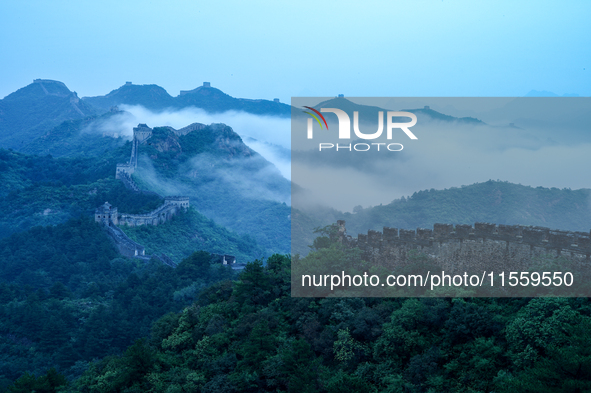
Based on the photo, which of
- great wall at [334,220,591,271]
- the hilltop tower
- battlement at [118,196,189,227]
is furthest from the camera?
battlement at [118,196,189,227]

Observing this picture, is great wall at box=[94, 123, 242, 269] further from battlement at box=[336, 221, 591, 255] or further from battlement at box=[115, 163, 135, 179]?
battlement at box=[336, 221, 591, 255]

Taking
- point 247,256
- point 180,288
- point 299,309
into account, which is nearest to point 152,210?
point 247,256

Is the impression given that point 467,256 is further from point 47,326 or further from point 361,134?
point 47,326

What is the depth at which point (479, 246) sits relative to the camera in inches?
629

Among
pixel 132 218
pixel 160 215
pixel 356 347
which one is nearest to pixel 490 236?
pixel 356 347

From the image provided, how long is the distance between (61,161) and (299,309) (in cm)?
9233

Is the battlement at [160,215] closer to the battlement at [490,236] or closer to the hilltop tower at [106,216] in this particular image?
the hilltop tower at [106,216]

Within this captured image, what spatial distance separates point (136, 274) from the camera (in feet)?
157

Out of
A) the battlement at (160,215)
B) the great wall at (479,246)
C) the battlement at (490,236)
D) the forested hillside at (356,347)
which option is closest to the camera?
the forested hillside at (356,347)

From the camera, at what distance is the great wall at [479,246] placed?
14.0 metres

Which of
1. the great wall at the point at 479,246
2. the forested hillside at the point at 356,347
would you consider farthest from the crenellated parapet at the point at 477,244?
the forested hillside at the point at 356,347

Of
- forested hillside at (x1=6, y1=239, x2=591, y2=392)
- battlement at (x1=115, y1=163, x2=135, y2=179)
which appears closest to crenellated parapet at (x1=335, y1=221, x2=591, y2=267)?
forested hillside at (x1=6, y1=239, x2=591, y2=392)

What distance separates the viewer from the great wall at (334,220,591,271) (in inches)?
551

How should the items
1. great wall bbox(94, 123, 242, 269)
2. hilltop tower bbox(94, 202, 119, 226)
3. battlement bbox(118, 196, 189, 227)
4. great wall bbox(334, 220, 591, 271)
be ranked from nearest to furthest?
great wall bbox(334, 220, 591, 271)
great wall bbox(94, 123, 242, 269)
hilltop tower bbox(94, 202, 119, 226)
battlement bbox(118, 196, 189, 227)
